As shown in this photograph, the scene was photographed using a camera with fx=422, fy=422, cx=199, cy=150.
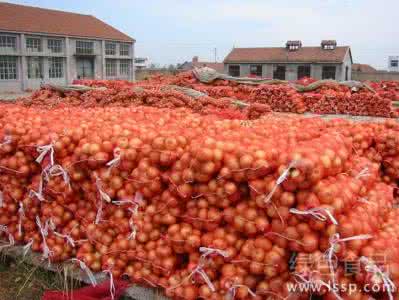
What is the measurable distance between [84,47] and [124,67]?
6.62m

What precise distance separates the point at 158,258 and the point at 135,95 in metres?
5.60

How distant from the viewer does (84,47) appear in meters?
43.9

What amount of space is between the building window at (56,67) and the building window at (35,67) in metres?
1.17

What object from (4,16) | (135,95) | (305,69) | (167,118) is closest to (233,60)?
(305,69)

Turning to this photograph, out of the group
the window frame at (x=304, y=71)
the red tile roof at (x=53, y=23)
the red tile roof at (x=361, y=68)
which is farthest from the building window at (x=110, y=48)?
the red tile roof at (x=361, y=68)

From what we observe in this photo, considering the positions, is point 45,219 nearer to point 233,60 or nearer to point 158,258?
point 158,258

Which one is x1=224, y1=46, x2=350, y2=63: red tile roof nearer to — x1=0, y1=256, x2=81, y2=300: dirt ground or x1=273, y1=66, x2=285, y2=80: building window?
x1=273, y1=66, x2=285, y2=80: building window

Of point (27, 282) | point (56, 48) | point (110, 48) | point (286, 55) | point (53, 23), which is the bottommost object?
point (27, 282)

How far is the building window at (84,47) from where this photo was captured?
43188 millimetres

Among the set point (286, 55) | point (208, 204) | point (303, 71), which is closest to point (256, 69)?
point (286, 55)

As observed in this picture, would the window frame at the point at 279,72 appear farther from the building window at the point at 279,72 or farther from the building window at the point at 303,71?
the building window at the point at 303,71

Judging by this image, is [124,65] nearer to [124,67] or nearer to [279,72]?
[124,67]

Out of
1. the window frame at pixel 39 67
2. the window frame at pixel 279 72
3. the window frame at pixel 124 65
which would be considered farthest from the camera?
the window frame at pixel 124 65

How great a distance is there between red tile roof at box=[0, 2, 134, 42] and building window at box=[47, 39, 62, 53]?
927 mm
